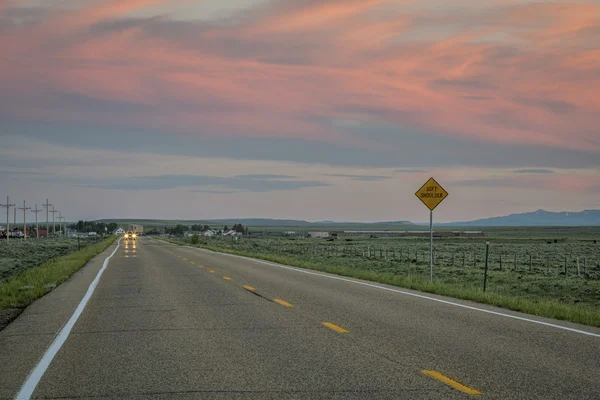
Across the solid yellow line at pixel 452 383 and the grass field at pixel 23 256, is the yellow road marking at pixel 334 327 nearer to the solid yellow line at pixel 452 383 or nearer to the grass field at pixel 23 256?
the solid yellow line at pixel 452 383

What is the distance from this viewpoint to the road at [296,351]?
272 inches

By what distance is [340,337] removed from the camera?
9938 mm

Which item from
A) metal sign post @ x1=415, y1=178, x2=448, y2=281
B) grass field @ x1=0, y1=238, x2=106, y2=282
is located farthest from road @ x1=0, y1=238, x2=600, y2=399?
grass field @ x1=0, y1=238, x2=106, y2=282

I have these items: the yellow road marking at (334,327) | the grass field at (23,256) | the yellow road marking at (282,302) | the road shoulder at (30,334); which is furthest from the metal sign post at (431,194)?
the grass field at (23,256)

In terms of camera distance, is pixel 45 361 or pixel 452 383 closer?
pixel 452 383

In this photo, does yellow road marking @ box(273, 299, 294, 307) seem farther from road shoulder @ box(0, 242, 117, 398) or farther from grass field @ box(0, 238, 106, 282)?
grass field @ box(0, 238, 106, 282)

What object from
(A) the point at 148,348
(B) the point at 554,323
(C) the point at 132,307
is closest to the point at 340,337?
(A) the point at 148,348

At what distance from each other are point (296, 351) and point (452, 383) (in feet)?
7.92

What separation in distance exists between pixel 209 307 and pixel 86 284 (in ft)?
27.6

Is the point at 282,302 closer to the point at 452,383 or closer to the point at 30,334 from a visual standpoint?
the point at 30,334

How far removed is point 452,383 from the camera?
7.06 meters

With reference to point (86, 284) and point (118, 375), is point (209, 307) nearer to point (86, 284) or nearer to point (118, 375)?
point (118, 375)

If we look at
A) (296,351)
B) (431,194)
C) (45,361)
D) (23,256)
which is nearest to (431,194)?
(431,194)

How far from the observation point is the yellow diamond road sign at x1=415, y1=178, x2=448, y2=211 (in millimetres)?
21844
